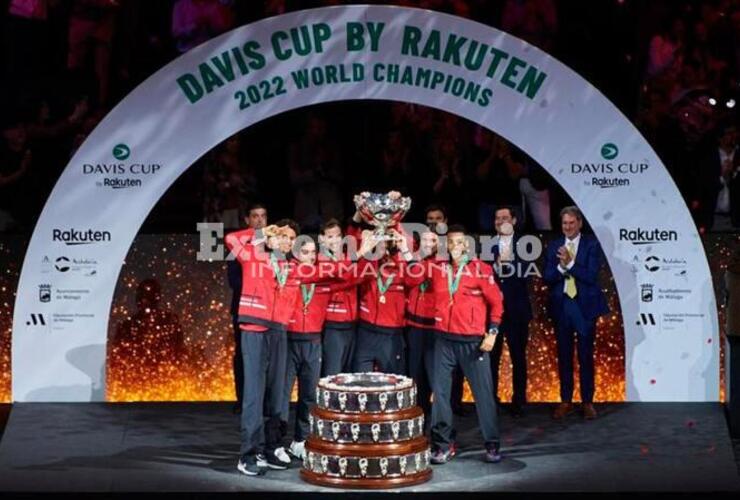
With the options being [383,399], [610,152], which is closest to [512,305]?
[610,152]

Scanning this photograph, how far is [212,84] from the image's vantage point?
489 inches

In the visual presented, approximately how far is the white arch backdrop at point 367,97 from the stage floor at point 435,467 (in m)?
0.46

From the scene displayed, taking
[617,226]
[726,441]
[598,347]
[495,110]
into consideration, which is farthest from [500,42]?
[726,441]

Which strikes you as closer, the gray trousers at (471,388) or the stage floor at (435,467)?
the stage floor at (435,467)

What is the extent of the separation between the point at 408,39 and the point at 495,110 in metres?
0.76

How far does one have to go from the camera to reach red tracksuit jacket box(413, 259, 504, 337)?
10719mm

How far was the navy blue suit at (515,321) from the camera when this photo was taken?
39.5 feet

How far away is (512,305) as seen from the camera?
39.5 feet

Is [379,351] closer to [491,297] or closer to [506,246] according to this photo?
[491,297]

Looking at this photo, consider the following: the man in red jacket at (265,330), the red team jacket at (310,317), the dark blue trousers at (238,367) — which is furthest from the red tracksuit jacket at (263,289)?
the dark blue trousers at (238,367)

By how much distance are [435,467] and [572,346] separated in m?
1.88

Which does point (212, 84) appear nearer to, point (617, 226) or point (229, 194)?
point (229, 194)

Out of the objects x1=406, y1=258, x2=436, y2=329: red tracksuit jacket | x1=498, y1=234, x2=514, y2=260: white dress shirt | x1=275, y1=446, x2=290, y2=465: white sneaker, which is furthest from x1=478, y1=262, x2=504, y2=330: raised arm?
x1=275, y1=446, x2=290, y2=465: white sneaker

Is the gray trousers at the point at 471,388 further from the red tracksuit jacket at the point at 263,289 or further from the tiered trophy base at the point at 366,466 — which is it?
the red tracksuit jacket at the point at 263,289
